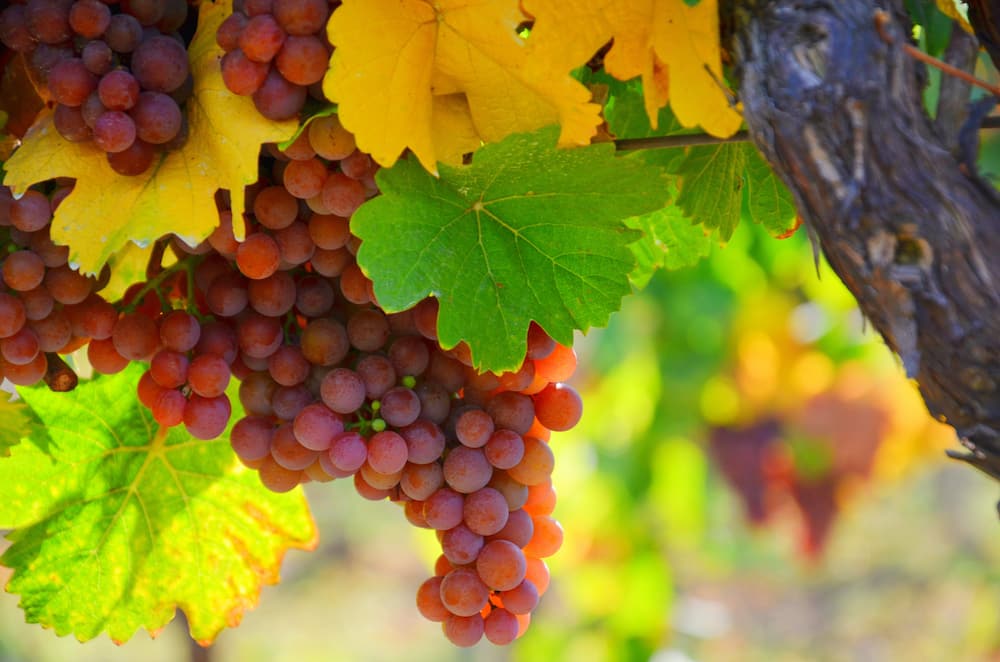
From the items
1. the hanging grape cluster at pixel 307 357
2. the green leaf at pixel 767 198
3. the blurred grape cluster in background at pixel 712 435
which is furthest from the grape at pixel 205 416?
the blurred grape cluster in background at pixel 712 435

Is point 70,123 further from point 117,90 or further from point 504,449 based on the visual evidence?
point 504,449

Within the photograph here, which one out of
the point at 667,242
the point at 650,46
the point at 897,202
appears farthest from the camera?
the point at 667,242

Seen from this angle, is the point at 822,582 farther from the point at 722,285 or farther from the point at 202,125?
the point at 202,125

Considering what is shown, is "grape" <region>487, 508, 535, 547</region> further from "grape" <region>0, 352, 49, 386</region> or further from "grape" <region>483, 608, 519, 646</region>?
"grape" <region>0, 352, 49, 386</region>

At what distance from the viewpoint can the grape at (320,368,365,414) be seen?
0.54 metres

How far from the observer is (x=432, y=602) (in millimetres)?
574

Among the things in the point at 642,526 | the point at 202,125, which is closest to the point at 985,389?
the point at 202,125

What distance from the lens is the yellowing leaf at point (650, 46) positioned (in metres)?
0.44

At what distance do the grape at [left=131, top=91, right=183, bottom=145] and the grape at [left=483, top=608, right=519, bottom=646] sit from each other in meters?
0.30

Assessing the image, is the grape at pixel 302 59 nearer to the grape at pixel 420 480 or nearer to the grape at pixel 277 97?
the grape at pixel 277 97

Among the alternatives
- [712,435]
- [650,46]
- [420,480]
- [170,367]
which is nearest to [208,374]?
[170,367]

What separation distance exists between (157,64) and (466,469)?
25cm

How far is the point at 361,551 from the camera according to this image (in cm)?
658

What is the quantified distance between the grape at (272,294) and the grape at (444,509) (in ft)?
0.42
